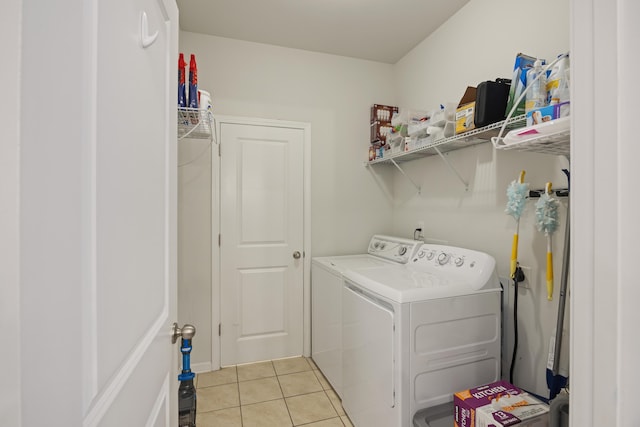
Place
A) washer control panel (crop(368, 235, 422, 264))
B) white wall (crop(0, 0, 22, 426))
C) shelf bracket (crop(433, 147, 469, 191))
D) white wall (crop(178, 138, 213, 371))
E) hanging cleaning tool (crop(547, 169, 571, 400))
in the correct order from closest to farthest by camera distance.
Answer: white wall (crop(0, 0, 22, 426))
hanging cleaning tool (crop(547, 169, 571, 400))
shelf bracket (crop(433, 147, 469, 191))
washer control panel (crop(368, 235, 422, 264))
white wall (crop(178, 138, 213, 371))

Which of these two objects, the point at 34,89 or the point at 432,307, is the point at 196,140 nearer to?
the point at 432,307

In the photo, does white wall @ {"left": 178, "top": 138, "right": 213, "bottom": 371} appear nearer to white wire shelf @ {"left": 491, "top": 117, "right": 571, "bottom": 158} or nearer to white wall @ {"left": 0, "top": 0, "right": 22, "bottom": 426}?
white wire shelf @ {"left": 491, "top": 117, "right": 571, "bottom": 158}

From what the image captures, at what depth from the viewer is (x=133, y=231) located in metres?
0.60

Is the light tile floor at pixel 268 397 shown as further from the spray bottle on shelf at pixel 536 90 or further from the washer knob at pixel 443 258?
the spray bottle on shelf at pixel 536 90

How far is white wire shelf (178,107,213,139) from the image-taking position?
1751 millimetres

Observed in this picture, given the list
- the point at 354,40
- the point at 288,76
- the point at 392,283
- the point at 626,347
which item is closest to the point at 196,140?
the point at 288,76

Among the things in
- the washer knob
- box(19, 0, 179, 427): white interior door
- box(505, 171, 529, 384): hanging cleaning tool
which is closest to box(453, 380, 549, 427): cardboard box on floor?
box(505, 171, 529, 384): hanging cleaning tool

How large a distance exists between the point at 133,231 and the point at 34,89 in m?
0.35

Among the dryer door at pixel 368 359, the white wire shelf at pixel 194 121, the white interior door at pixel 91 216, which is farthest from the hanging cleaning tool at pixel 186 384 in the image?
the white wire shelf at pixel 194 121

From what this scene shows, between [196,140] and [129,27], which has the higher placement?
[196,140]

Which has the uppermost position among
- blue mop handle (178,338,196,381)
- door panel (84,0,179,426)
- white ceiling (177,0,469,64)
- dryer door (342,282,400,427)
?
white ceiling (177,0,469,64)

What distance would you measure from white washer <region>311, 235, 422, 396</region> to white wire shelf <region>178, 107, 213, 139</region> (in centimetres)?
134

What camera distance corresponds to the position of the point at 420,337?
1.42 meters

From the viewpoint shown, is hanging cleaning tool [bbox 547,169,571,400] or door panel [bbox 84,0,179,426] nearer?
door panel [bbox 84,0,179,426]
